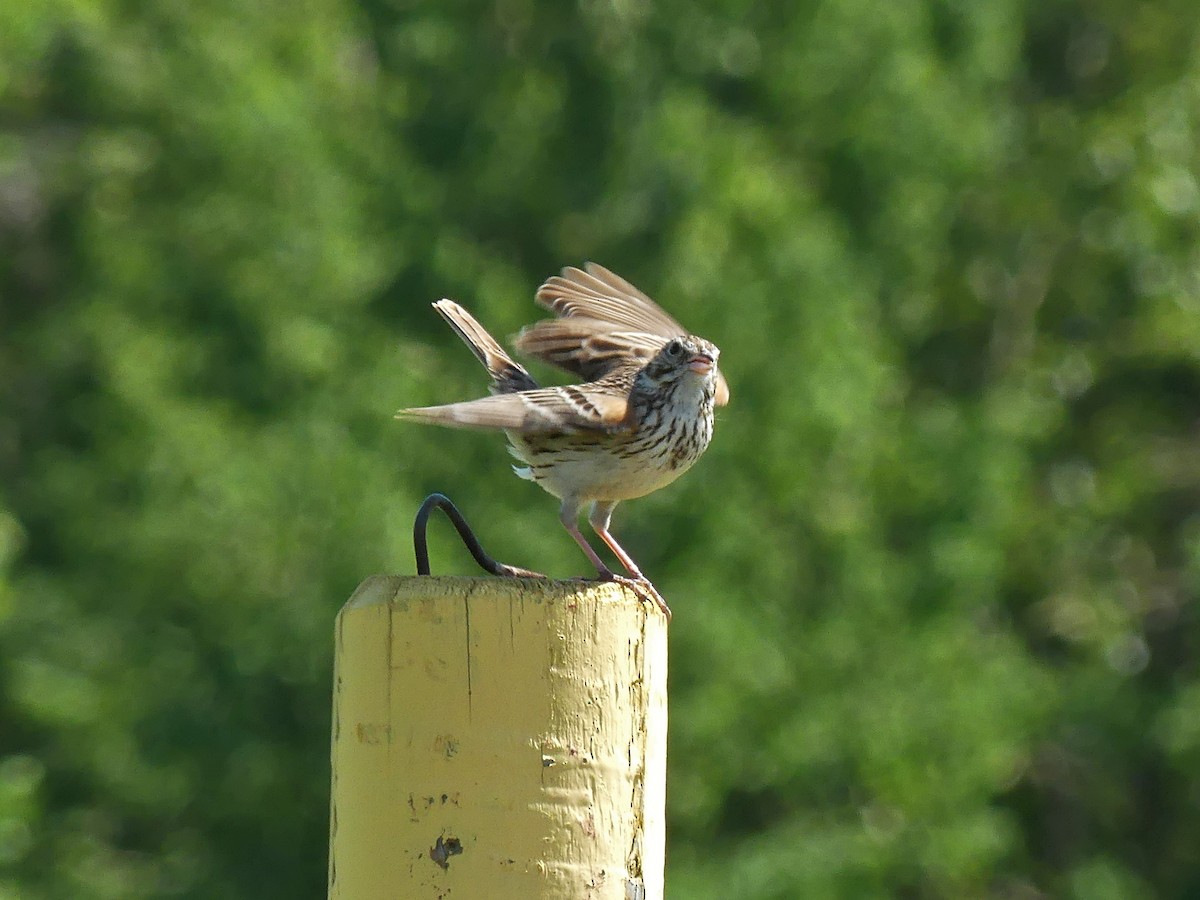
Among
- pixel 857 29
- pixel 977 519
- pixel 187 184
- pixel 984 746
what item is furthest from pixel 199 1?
pixel 984 746

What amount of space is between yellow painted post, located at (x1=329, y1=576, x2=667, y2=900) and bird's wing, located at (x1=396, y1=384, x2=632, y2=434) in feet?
6.19

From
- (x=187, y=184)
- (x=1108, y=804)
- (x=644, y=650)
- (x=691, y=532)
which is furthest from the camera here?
(x=1108, y=804)

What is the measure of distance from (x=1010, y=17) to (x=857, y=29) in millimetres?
1985

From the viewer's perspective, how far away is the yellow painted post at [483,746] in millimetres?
3246

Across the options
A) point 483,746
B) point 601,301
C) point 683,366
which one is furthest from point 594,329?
point 483,746

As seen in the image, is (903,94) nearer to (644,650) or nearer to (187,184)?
(187,184)

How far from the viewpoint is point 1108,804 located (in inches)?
741

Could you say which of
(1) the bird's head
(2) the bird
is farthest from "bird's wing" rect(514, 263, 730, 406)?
(1) the bird's head

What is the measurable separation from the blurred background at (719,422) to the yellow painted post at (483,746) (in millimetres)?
9998

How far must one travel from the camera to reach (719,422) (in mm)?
13914

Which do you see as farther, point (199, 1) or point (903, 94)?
point (199, 1)

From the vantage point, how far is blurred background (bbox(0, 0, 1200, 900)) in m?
14.5

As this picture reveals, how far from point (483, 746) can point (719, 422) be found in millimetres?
10737

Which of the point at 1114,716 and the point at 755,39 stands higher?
the point at 755,39
